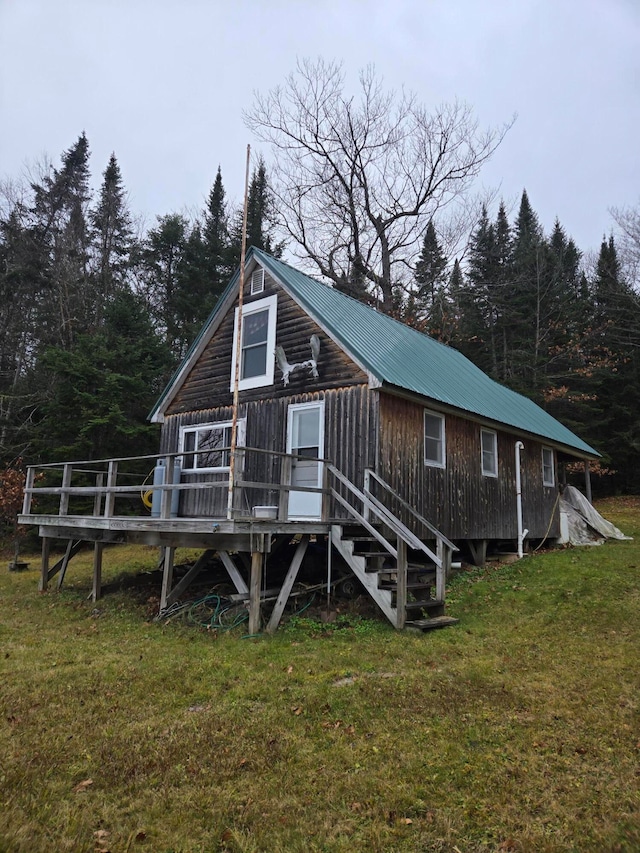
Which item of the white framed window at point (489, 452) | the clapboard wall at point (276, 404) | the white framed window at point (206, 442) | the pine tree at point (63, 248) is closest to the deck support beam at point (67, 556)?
the clapboard wall at point (276, 404)

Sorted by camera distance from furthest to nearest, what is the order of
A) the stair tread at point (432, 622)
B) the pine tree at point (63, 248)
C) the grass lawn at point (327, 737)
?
the pine tree at point (63, 248) < the stair tread at point (432, 622) < the grass lawn at point (327, 737)

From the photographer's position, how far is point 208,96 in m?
16.0

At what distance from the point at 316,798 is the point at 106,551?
1896cm

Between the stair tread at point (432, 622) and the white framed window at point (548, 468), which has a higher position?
the white framed window at point (548, 468)

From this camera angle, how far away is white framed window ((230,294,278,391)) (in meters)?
12.6

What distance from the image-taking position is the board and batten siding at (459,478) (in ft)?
35.9

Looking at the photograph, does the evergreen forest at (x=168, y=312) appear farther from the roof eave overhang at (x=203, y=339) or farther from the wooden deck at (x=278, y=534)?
the wooden deck at (x=278, y=534)

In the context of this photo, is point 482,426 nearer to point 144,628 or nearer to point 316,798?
point 144,628

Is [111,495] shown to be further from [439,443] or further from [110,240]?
[110,240]

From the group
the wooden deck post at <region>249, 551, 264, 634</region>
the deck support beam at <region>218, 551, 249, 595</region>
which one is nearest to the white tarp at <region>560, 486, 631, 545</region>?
the deck support beam at <region>218, 551, 249, 595</region>

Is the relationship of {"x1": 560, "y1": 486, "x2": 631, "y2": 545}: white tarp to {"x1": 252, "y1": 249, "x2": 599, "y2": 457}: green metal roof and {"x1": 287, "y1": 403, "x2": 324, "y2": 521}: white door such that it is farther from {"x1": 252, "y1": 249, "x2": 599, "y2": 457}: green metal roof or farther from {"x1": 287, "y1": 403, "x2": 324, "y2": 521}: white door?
{"x1": 287, "y1": 403, "x2": 324, "y2": 521}: white door

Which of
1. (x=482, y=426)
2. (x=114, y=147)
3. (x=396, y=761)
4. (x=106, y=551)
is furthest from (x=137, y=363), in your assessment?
(x=396, y=761)

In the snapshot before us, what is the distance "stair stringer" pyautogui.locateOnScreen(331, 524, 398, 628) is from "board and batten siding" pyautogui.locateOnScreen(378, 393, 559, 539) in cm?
173

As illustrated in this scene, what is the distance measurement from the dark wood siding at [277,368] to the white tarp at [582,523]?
34.8ft
